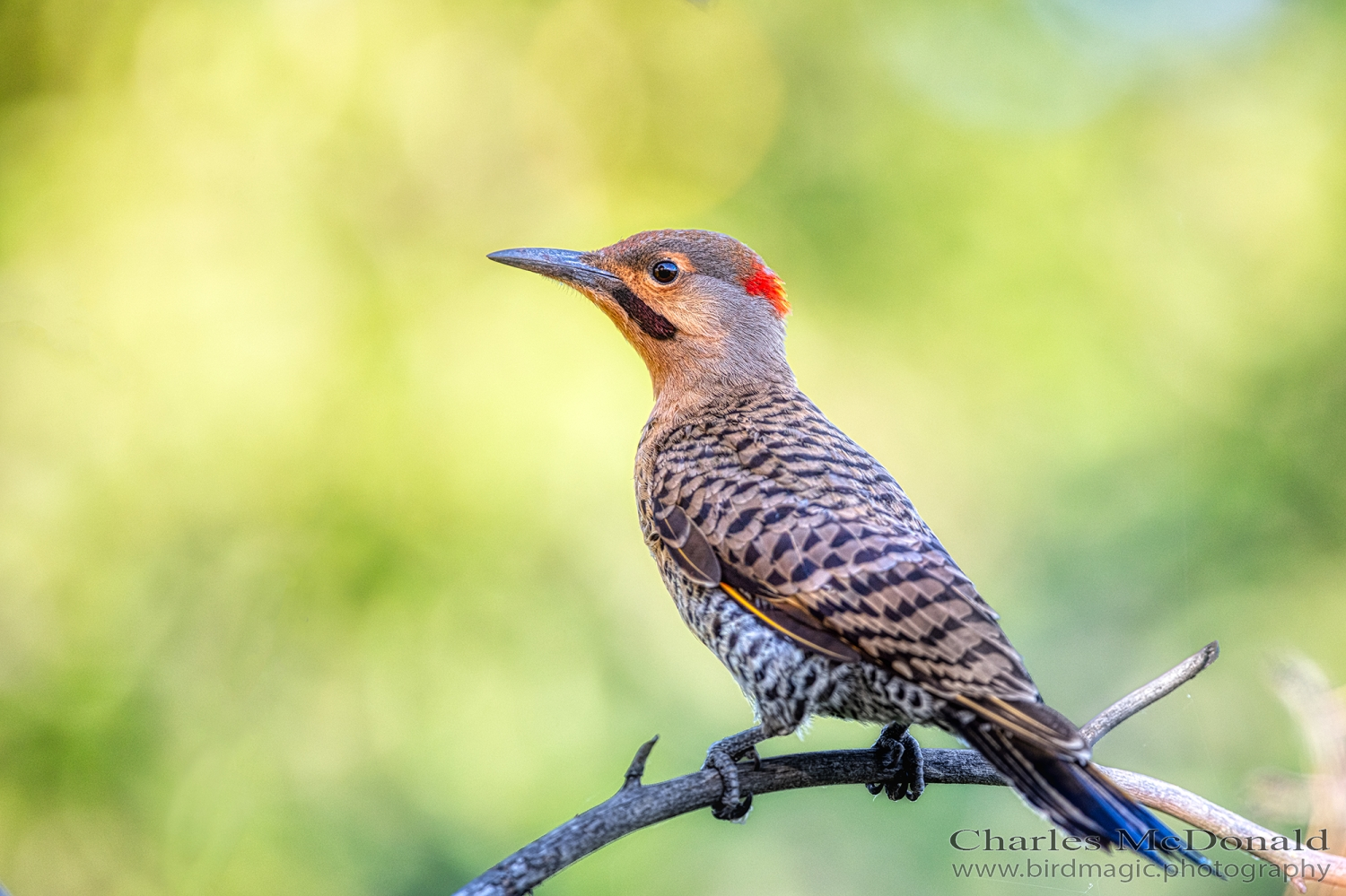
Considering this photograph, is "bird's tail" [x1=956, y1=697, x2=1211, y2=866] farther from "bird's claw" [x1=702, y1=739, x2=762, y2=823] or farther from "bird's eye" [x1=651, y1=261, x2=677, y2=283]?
"bird's eye" [x1=651, y1=261, x2=677, y2=283]

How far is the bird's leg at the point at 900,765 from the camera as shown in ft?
8.66

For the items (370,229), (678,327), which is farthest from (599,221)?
(678,327)

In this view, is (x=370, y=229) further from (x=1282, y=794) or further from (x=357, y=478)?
(x=1282, y=794)

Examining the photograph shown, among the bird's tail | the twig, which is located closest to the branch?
the twig

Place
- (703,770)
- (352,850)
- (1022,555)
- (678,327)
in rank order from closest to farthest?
(703,770) → (678,327) → (352,850) → (1022,555)

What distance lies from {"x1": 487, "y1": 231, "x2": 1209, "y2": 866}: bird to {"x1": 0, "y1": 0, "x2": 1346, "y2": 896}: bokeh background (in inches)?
70.7

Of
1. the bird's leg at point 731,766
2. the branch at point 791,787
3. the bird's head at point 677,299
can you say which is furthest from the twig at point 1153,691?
the bird's head at point 677,299

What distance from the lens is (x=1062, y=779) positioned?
2.01 meters

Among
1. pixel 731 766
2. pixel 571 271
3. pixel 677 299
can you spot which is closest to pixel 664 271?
pixel 677 299

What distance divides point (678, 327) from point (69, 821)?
323 cm

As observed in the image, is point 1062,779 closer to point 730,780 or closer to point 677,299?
point 730,780

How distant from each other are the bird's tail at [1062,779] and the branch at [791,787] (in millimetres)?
151

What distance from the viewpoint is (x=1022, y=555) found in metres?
5.12

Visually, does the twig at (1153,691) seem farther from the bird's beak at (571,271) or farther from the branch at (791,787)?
the bird's beak at (571,271)
